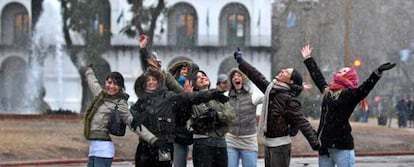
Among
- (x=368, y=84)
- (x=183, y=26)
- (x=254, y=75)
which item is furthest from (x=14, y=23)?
(x=368, y=84)

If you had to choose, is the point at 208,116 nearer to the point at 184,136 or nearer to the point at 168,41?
the point at 184,136

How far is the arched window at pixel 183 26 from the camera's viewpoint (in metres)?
58.1

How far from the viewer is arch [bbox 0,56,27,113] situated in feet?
180

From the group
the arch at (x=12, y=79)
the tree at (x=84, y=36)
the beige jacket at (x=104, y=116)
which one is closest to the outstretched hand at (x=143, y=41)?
the beige jacket at (x=104, y=116)

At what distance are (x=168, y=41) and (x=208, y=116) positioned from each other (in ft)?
158

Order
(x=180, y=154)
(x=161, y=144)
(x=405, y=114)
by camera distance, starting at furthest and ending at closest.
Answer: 1. (x=405, y=114)
2. (x=180, y=154)
3. (x=161, y=144)

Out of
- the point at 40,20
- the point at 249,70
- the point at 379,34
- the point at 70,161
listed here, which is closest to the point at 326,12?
the point at 379,34

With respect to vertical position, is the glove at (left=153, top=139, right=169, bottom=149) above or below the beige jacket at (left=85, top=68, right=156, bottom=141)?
below

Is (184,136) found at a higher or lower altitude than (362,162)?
higher

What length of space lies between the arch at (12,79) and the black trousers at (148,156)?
148ft

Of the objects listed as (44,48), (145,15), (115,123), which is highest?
(145,15)

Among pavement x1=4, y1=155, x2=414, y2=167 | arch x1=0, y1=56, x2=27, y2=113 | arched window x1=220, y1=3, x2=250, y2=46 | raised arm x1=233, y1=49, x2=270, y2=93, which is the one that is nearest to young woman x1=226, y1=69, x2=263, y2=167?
raised arm x1=233, y1=49, x2=270, y2=93

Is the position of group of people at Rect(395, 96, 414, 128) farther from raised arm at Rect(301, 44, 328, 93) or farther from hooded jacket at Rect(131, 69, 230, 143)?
hooded jacket at Rect(131, 69, 230, 143)

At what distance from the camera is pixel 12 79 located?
57.5 m
